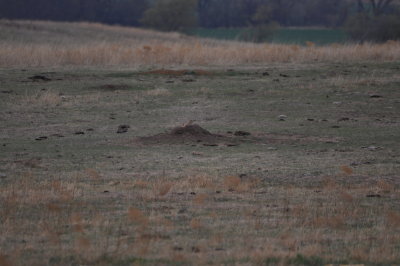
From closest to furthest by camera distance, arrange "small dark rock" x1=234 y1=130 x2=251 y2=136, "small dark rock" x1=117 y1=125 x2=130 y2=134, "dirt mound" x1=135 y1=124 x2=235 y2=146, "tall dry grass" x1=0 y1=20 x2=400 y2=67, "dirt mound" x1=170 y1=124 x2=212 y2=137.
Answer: "dirt mound" x1=135 y1=124 x2=235 y2=146, "dirt mound" x1=170 y1=124 x2=212 y2=137, "small dark rock" x1=234 y1=130 x2=251 y2=136, "small dark rock" x1=117 y1=125 x2=130 y2=134, "tall dry grass" x1=0 y1=20 x2=400 y2=67

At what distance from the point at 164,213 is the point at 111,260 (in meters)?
1.70

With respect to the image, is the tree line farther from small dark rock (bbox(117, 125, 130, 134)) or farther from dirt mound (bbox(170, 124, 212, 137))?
dirt mound (bbox(170, 124, 212, 137))

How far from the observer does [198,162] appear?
1023cm

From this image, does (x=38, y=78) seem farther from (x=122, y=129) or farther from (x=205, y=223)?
(x=205, y=223)

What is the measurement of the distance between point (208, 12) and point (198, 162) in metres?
79.7

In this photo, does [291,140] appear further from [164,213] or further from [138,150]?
[164,213]

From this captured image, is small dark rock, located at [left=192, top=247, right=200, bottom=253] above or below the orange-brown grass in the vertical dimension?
above

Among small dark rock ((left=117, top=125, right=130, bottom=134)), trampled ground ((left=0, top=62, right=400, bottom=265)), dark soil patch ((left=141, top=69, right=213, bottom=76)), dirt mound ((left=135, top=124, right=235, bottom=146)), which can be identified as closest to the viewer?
trampled ground ((left=0, top=62, right=400, bottom=265))

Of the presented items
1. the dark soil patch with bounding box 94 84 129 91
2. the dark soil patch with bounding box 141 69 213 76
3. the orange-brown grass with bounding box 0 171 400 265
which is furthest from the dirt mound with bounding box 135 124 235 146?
the dark soil patch with bounding box 141 69 213 76

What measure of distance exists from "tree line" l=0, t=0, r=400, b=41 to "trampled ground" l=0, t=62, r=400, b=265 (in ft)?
111

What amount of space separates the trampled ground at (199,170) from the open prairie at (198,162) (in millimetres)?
25

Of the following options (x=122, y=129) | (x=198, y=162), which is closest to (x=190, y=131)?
(x=122, y=129)

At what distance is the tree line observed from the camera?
65.3 meters

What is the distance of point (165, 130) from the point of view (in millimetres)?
13281
